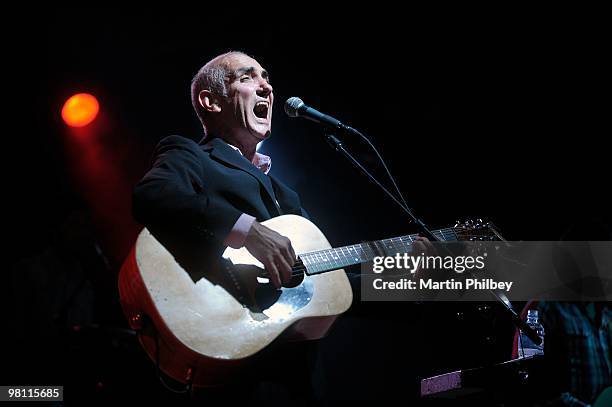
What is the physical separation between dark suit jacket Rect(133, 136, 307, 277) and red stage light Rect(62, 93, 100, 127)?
328 centimetres

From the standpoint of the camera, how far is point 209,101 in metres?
3.33

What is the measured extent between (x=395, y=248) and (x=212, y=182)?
44.3 inches

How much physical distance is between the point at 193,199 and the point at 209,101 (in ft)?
3.83

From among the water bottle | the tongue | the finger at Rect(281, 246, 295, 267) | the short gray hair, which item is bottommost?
the water bottle

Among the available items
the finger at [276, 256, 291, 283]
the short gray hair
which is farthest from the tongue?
the finger at [276, 256, 291, 283]

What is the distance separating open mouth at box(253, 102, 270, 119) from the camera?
3.29 m

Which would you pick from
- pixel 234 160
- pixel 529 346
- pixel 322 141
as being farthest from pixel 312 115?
pixel 322 141

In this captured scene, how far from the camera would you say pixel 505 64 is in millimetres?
4867

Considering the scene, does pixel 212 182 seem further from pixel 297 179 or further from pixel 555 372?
pixel 297 179

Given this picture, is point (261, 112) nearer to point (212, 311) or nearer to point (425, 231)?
point (425, 231)

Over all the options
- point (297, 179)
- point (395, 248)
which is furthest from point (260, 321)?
point (297, 179)

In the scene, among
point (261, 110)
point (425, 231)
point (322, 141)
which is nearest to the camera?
point (425, 231)

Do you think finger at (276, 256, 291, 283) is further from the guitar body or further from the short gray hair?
the short gray hair

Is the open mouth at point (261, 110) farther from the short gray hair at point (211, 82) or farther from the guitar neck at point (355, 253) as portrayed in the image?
the guitar neck at point (355, 253)
